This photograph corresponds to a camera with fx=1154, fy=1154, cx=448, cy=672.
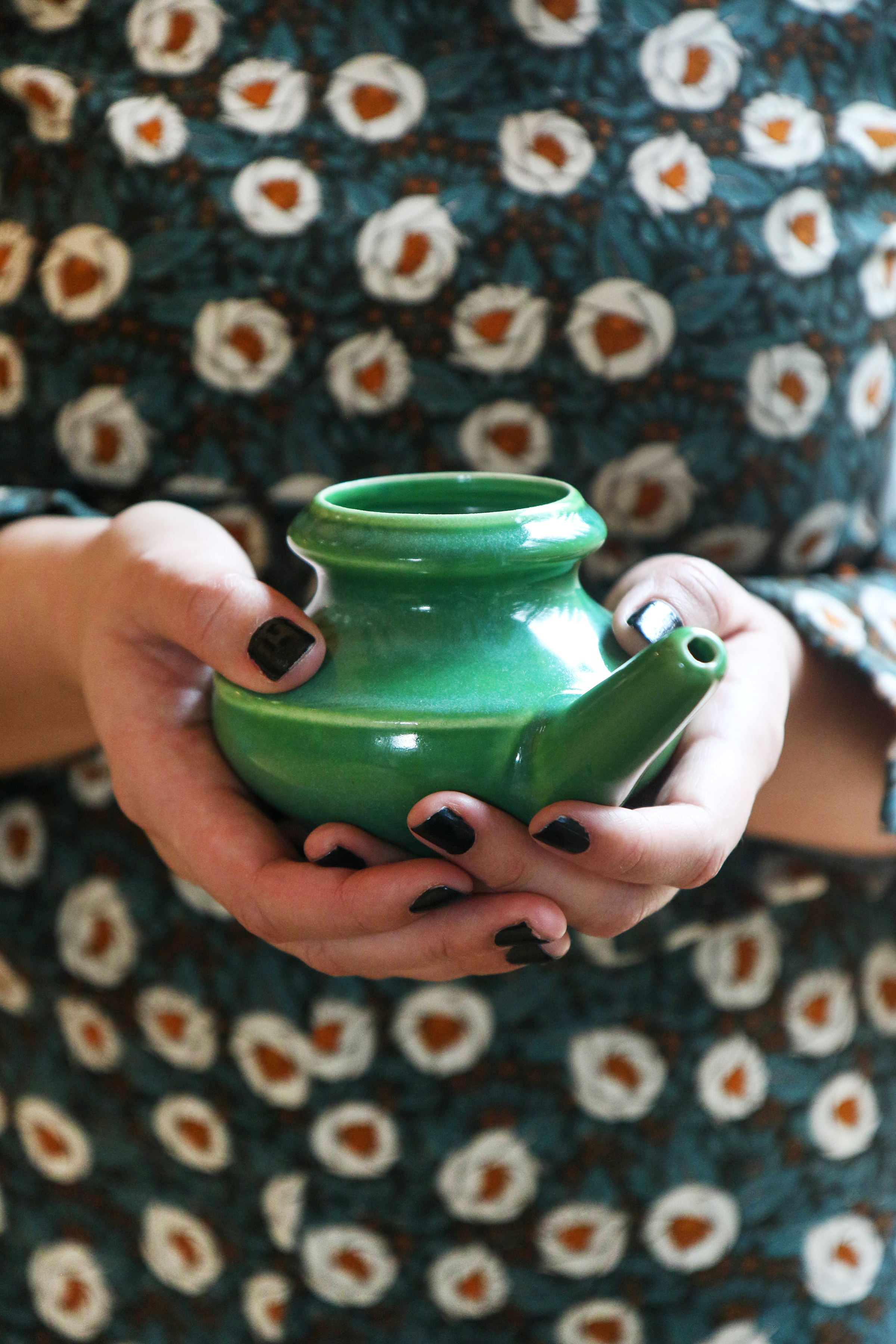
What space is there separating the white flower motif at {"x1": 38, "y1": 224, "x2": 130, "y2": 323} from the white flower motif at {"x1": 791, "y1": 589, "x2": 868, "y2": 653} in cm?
48

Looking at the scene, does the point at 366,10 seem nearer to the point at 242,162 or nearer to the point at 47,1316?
the point at 242,162

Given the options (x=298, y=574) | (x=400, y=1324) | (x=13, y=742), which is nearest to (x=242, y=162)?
(x=298, y=574)

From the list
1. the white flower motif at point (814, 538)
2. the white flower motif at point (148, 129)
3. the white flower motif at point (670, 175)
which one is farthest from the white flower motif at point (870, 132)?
the white flower motif at point (148, 129)

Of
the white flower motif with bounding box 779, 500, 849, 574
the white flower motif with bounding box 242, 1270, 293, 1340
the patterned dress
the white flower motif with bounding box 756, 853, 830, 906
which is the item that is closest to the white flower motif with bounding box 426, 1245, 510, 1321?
the patterned dress

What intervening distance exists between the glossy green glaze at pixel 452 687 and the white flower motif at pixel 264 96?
31cm

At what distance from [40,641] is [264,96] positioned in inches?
14.7

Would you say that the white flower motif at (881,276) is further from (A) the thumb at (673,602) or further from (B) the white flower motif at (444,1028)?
(B) the white flower motif at (444,1028)

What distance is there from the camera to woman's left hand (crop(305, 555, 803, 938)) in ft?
1.59

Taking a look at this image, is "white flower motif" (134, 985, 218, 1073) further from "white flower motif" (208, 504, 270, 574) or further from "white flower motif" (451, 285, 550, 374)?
"white flower motif" (451, 285, 550, 374)

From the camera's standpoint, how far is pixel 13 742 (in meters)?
0.80

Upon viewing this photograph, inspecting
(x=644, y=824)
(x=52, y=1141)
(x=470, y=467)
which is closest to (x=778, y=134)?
(x=470, y=467)

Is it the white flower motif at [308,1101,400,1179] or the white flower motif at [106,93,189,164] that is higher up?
the white flower motif at [106,93,189,164]

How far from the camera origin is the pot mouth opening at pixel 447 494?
615mm

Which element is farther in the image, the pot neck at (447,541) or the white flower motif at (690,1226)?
the white flower motif at (690,1226)
